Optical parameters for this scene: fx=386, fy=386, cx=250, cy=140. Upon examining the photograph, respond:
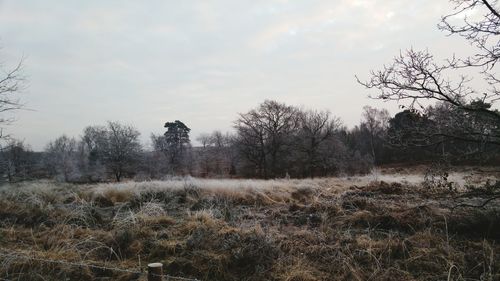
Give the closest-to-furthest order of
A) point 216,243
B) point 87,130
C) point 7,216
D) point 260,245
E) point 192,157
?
point 260,245, point 216,243, point 7,216, point 192,157, point 87,130

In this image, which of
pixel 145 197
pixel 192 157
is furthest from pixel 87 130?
pixel 145 197

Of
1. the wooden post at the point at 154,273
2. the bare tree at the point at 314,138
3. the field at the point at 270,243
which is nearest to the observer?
the wooden post at the point at 154,273

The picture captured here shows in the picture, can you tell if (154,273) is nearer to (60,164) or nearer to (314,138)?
(314,138)

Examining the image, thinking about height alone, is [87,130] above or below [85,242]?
above

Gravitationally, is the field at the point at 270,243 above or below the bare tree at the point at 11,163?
below

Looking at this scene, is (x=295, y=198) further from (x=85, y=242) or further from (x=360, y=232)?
(x=85, y=242)

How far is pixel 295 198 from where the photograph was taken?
10.9m

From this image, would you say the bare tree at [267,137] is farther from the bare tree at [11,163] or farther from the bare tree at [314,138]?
the bare tree at [11,163]

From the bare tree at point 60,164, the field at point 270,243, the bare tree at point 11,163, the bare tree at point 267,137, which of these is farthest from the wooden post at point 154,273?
the bare tree at point 60,164

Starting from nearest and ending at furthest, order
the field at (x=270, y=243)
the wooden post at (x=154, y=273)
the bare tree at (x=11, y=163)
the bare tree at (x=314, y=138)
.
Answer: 1. the wooden post at (x=154, y=273)
2. the field at (x=270, y=243)
3. the bare tree at (x=11, y=163)
4. the bare tree at (x=314, y=138)

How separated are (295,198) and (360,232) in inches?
182

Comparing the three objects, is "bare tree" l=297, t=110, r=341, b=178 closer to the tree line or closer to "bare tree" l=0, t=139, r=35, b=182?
the tree line

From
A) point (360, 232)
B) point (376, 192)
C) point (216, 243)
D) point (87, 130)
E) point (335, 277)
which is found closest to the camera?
point (335, 277)

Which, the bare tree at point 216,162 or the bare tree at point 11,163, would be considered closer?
the bare tree at point 11,163
